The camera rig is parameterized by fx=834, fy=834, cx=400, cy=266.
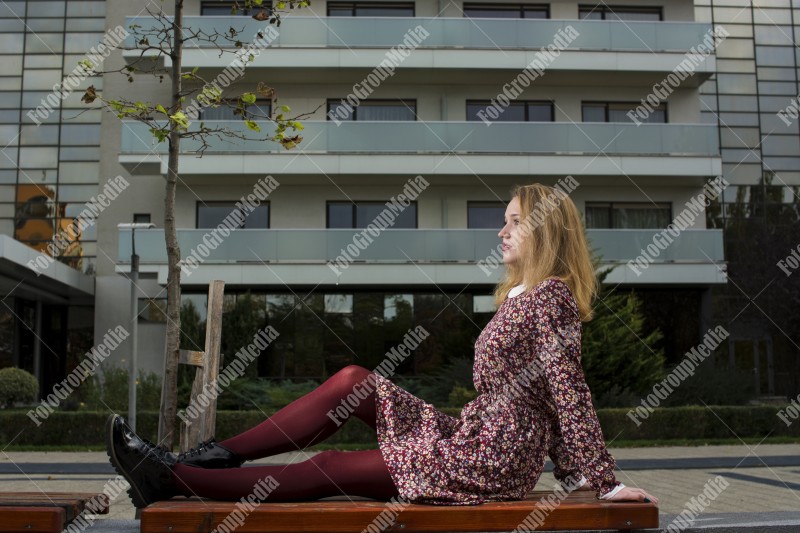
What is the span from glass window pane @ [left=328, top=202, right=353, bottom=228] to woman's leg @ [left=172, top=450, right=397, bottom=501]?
2202cm

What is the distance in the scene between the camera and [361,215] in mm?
25344

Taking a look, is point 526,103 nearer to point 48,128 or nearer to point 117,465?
point 48,128

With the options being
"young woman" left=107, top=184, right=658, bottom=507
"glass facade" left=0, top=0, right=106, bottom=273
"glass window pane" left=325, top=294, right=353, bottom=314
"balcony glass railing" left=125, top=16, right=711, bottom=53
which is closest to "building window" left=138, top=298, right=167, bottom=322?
"glass facade" left=0, top=0, right=106, bottom=273

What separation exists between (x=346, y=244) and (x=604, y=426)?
30.4 ft

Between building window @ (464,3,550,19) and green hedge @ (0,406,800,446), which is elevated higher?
building window @ (464,3,550,19)

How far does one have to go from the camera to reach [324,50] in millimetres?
24625

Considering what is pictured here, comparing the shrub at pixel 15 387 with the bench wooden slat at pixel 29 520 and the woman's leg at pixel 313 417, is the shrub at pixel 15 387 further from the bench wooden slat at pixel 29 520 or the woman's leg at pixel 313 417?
the bench wooden slat at pixel 29 520

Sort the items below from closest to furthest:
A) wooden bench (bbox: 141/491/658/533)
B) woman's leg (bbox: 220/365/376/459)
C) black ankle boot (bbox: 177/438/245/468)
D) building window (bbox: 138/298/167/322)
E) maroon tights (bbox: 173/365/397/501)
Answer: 1. wooden bench (bbox: 141/491/658/533)
2. maroon tights (bbox: 173/365/397/501)
3. black ankle boot (bbox: 177/438/245/468)
4. woman's leg (bbox: 220/365/376/459)
5. building window (bbox: 138/298/167/322)

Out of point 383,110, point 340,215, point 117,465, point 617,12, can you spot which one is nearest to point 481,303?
point 340,215

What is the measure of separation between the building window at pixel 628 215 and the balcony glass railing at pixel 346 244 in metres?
2.07

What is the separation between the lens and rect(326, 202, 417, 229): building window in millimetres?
25312

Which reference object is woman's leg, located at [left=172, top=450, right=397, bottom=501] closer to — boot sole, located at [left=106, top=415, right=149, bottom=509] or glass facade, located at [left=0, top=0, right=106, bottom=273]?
boot sole, located at [left=106, top=415, right=149, bottom=509]

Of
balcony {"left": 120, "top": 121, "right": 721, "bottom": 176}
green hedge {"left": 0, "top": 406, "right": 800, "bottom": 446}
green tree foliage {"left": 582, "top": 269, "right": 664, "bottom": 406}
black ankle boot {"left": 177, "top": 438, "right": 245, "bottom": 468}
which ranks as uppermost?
balcony {"left": 120, "top": 121, "right": 721, "bottom": 176}

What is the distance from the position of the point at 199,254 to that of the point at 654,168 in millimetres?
13408
